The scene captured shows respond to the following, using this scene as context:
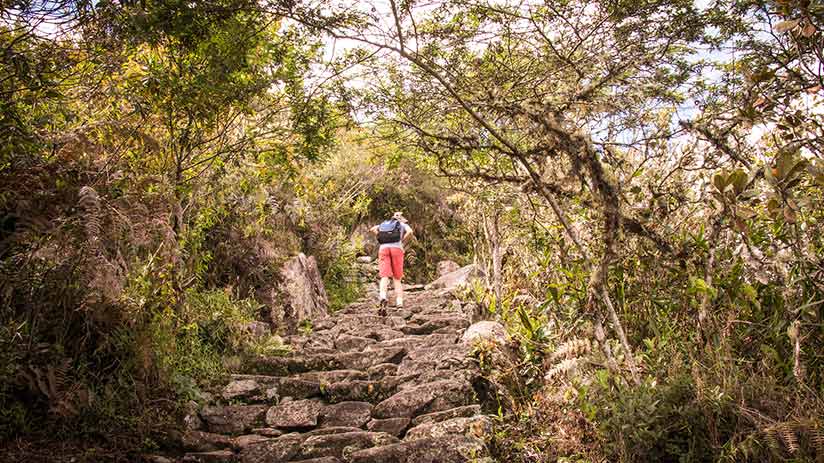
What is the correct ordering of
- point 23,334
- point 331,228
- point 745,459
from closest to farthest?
point 745,459 → point 23,334 → point 331,228

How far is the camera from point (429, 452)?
4.01 meters

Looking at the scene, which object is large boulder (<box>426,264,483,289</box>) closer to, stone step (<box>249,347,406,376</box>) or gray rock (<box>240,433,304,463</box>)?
stone step (<box>249,347,406,376</box>)

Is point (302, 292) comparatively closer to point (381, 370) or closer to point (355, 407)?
point (381, 370)

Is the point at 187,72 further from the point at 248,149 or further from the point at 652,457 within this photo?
the point at 652,457

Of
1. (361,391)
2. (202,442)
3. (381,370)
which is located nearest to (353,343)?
(381,370)

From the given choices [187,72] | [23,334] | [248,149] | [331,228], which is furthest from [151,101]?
[331,228]

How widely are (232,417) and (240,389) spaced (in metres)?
0.60

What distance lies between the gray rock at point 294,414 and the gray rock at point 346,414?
92 millimetres

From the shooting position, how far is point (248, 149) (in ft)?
21.9

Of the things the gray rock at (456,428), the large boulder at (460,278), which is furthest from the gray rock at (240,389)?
the large boulder at (460,278)

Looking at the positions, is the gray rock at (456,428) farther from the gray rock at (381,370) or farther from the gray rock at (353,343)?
the gray rock at (353,343)

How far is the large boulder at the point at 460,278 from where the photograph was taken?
11.0 meters

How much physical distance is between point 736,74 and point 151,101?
510cm

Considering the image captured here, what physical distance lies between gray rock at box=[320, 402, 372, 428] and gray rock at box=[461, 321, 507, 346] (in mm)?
1376
